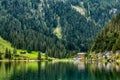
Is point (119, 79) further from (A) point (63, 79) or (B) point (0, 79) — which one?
(B) point (0, 79)

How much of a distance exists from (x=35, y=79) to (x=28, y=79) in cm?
245

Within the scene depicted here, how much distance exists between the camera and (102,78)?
107m

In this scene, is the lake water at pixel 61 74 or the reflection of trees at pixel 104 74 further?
the lake water at pixel 61 74

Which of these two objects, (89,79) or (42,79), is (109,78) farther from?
(42,79)

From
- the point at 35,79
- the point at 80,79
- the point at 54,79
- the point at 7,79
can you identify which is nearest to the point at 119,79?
the point at 80,79

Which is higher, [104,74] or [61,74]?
[61,74]

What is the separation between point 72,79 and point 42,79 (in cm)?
1014

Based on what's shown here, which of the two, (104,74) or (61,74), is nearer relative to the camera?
(104,74)

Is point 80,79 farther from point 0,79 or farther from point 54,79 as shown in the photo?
point 0,79

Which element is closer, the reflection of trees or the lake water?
the reflection of trees

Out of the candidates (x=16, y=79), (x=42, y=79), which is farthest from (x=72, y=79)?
(x=16, y=79)

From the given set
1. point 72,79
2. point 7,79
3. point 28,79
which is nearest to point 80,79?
point 72,79

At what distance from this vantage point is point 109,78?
349 feet

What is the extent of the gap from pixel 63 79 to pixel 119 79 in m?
18.6
